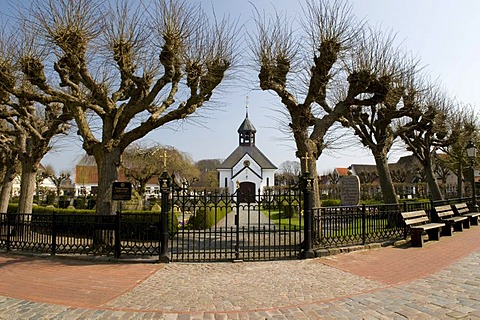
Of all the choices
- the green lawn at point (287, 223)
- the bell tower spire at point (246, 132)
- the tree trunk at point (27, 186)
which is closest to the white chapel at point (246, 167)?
the bell tower spire at point (246, 132)

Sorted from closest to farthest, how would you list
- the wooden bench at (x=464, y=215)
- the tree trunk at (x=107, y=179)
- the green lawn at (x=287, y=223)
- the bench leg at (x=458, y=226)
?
the green lawn at (x=287, y=223) < the tree trunk at (x=107, y=179) < the bench leg at (x=458, y=226) < the wooden bench at (x=464, y=215)

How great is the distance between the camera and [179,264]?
28.0ft

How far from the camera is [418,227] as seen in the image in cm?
1025

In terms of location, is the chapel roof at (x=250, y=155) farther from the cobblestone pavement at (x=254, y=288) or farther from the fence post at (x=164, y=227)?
the cobblestone pavement at (x=254, y=288)

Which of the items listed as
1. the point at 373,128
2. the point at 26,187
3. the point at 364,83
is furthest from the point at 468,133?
the point at 26,187

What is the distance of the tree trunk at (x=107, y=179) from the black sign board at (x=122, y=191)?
399mm

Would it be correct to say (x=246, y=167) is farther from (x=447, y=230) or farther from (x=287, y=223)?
(x=447, y=230)

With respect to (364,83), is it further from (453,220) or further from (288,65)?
(453,220)

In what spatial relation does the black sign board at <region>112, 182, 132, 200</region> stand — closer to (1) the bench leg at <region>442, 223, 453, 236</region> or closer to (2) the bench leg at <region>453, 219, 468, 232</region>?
(1) the bench leg at <region>442, 223, 453, 236</region>

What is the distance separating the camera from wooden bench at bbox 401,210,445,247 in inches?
400

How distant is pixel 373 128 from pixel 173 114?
10.4m

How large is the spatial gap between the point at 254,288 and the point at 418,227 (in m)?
6.36

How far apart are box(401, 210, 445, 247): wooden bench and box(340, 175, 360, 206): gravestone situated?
3259 millimetres

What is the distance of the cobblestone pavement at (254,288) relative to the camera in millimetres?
5266
